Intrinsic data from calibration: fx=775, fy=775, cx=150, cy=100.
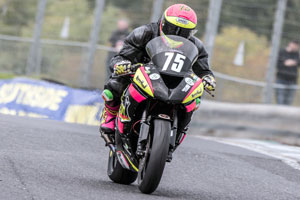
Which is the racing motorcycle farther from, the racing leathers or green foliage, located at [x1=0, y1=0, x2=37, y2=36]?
green foliage, located at [x1=0, y1=0, x2=37, y2=36]

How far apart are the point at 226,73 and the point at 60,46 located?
535 centimetres

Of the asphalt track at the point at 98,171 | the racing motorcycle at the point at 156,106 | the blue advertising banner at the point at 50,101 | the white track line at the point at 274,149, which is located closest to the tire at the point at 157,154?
the racing motorcycle at the point at 156,106

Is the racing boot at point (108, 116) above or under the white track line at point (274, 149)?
above

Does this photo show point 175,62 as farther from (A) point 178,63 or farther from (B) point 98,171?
(B) point 98,171

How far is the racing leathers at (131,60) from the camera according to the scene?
6.72 meters

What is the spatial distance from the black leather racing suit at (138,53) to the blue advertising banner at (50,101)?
7106 millimetres

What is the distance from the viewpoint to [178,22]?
21.2 ft

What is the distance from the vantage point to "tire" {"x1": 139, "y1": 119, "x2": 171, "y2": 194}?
5.83 metres

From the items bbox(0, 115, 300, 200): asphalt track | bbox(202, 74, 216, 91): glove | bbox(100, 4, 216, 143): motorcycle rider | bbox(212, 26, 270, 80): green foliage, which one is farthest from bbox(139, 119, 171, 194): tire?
bbox(212, 26, 270, 80): green foliage

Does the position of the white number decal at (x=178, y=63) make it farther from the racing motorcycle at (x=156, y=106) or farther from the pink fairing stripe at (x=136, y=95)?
the pink fairing stripe at (x=136, y=95)

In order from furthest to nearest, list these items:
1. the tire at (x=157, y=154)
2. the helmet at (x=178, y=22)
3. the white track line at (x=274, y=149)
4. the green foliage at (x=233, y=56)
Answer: the green foliage at (x=233, y=56) → the white track line at (x=274, y=149) → the helmet at (x=178, y=22) → the tire at (x=157, y=154)

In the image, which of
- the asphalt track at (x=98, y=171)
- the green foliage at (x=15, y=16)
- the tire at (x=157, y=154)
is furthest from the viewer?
the green foliage at (x=15, y=16)

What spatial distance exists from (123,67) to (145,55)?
1.47 feet

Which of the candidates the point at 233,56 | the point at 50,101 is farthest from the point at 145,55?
the point at 233,56
